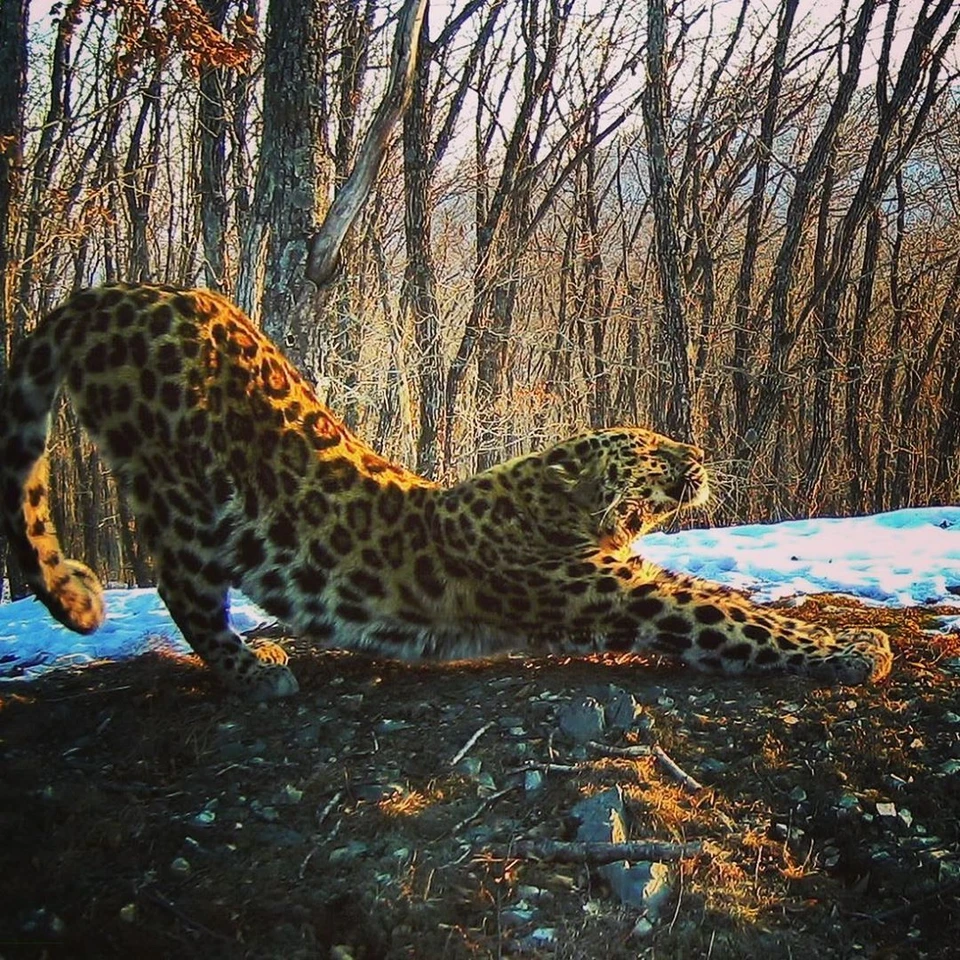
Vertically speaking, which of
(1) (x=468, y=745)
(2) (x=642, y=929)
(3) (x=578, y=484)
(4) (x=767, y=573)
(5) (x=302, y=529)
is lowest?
(2) (x=642, y=929)

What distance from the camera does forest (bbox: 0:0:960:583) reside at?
541 centimetres

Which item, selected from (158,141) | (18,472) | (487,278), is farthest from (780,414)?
(18,472)

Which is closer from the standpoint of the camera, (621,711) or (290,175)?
(621,711)

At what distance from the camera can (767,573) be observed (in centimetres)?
480

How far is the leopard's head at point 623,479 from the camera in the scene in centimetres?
401

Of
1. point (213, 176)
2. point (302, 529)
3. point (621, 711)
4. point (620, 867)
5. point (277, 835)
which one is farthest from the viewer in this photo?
point (213, 176)

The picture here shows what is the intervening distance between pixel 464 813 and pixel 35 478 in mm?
1937

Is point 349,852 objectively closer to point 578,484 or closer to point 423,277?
point 578,484

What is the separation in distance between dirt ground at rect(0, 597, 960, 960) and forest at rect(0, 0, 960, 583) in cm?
212

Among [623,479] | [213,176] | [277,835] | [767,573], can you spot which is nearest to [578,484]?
[623,479]

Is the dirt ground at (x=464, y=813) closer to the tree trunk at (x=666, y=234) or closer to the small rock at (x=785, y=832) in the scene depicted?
the small rock at (x=785, y=832)

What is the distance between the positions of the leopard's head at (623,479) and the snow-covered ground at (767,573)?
68 centimetres

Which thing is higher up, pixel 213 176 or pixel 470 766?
pixel 213 176

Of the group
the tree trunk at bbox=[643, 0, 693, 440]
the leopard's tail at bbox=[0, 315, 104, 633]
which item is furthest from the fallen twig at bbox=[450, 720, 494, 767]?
the tree trunk at bbox=[643, 0, 693, 440]
